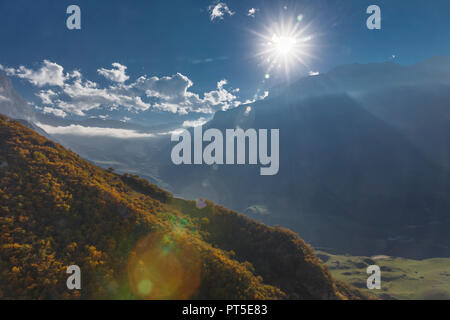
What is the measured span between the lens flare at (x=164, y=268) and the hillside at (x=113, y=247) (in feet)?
0.25

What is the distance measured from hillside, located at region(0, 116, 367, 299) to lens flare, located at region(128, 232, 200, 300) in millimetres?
76

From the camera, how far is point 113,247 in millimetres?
18000

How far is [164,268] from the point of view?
58.0 feet

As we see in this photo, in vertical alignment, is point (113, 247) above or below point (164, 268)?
above

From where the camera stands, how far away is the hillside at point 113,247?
15.8 meters

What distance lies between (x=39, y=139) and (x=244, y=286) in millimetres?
28407

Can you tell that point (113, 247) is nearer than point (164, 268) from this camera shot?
No

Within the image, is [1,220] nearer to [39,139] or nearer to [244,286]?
[39,139]

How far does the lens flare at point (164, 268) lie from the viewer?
16.7 metres

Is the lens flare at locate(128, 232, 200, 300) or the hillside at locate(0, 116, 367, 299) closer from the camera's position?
the hillside at locate(0, 116, 367, 299)

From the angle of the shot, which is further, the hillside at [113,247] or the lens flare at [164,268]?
the lens flare at [164,268]

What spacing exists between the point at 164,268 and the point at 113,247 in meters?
4.60

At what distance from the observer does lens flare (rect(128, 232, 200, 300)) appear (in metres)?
16.7
